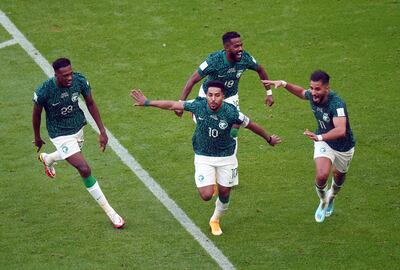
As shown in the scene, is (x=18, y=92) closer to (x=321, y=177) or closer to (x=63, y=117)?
(x=63, y=117)

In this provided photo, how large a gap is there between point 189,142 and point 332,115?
12.7 ft

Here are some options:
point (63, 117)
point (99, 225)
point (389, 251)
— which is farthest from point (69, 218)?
point (389, 251)

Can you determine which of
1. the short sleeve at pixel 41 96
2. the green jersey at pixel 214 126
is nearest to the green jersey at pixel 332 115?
the green jersey at pixel 214 126

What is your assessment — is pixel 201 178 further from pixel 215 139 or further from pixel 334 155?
pixel 334 155

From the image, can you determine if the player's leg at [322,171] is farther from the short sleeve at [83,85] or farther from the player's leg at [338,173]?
the short sleeve at [83,85]

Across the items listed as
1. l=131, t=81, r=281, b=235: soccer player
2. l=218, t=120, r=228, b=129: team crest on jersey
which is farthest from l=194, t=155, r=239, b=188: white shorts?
l=218, t=120, r=228, b=129: team crest on jersey

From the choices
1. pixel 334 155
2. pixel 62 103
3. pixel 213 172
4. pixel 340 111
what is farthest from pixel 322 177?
pixel 62 103

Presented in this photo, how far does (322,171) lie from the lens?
13398 millimetres

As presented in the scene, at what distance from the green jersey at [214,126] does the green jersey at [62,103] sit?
1.62 meters

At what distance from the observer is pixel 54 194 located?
48.8 ft

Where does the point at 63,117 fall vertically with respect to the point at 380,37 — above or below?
above

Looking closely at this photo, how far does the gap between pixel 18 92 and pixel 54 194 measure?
404 centimetres

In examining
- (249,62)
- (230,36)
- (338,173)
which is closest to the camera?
(338,173)

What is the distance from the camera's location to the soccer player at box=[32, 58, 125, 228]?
44.1ft
